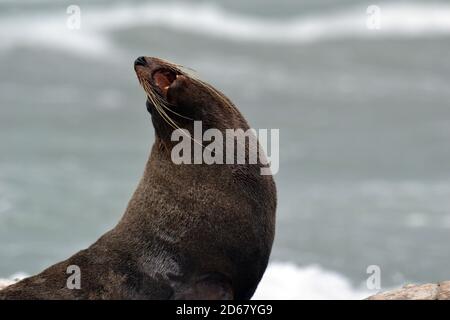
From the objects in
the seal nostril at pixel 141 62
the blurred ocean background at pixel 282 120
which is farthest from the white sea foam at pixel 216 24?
the seal nostril at pixel 141 62

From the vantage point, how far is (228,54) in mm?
34750

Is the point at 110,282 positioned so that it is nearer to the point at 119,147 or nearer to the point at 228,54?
the point at 119,147

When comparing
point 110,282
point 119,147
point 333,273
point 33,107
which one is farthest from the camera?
point 33,107

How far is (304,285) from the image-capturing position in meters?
14.3

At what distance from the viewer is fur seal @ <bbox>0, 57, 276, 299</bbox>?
7883 millimetres

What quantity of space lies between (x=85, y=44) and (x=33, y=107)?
27.1 ft

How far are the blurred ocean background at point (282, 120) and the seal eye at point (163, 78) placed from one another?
544 centimetres

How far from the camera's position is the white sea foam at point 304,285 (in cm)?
1350

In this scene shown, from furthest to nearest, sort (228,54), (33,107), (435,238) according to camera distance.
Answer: (228,54)
(33,107)
(435,238)

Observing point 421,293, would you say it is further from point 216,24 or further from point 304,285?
point 216,24

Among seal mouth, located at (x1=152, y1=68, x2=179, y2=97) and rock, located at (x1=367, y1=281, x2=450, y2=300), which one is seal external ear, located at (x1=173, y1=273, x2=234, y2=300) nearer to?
rock, located at (x1=367, y1=281, x2=450, y2=300)

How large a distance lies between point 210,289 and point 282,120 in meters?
18.7

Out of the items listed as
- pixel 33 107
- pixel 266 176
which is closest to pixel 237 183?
pixel 266 176

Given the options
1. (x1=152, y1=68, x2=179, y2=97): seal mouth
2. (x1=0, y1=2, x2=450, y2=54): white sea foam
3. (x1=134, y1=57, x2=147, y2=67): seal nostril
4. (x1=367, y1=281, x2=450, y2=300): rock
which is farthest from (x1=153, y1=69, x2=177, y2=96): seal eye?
(x1=0, y1=2, x2=450, y2=54): white sea foam
